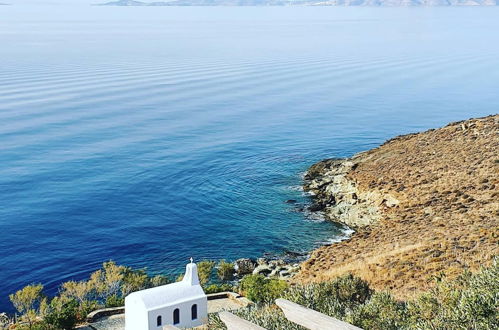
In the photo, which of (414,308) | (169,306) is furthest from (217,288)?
(414,308)

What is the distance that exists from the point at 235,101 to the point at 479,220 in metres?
53.3

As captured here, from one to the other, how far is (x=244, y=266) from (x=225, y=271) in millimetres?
1493

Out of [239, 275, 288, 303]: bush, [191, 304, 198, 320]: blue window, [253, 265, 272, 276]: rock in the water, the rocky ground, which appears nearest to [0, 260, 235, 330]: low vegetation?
[253, 265, 272, 276]: rock in the water

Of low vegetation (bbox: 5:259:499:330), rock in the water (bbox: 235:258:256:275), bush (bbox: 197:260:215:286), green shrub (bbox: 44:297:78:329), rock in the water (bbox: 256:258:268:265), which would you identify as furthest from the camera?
rock in the water (bbox: 256:258:268:265)

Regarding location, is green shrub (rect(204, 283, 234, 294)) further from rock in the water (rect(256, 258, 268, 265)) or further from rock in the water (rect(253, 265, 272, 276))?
rock in the water (rect(256, 258, 268, 265))

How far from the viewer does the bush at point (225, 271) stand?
112ft

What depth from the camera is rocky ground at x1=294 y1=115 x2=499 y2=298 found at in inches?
1059

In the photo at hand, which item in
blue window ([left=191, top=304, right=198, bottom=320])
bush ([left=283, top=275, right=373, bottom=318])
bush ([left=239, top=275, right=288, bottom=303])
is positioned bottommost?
bush ([left=239, top=275, right=288, bottom=303])

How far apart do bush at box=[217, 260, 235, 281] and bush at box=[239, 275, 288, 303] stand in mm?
3427

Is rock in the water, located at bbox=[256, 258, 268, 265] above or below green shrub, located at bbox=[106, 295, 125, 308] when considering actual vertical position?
below

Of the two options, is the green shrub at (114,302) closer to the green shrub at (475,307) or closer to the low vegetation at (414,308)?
the low vegetation at (414,308)

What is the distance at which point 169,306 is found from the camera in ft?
77.8

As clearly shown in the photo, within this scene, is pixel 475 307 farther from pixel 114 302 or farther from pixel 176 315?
pixel 114 302

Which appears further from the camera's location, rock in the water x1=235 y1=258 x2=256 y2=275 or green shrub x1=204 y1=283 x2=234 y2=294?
rock in the water x1=235 y1=258 x2=256 y2=275
